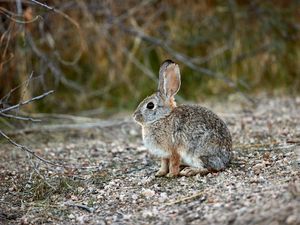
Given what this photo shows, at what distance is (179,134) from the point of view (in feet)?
17.1

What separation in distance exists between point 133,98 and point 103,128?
1312mm

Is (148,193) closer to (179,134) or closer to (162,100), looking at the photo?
(179,134)

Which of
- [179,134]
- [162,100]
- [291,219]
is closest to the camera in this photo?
[291,219]

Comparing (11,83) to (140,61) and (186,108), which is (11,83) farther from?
(186,108)

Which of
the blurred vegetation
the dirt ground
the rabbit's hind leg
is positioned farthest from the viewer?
the blurred vegetation

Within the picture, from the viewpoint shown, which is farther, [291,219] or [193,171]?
[193,171]

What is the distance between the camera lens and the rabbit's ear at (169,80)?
548cm

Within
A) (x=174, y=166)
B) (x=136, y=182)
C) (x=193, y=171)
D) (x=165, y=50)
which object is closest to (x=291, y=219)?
(x=193, y=171)

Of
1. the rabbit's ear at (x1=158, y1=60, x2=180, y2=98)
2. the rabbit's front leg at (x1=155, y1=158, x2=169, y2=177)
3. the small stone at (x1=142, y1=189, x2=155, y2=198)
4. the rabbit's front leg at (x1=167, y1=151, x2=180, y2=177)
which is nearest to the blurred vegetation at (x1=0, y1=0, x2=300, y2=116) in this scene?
the rabbit's ear at (x1=158, y1=60, x2=180, y2=98)

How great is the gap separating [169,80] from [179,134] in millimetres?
559

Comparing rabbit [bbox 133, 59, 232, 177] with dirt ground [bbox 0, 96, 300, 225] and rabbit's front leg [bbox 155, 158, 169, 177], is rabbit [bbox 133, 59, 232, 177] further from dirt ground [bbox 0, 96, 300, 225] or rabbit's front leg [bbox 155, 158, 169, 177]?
dirt ground [bbox 0, 96, 300, 225]

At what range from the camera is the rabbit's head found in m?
5.44

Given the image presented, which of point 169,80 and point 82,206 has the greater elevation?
point 169,80

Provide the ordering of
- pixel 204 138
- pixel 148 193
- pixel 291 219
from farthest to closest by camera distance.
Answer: pixel 204 138 < pixel 148 193 < pixel 291 219
